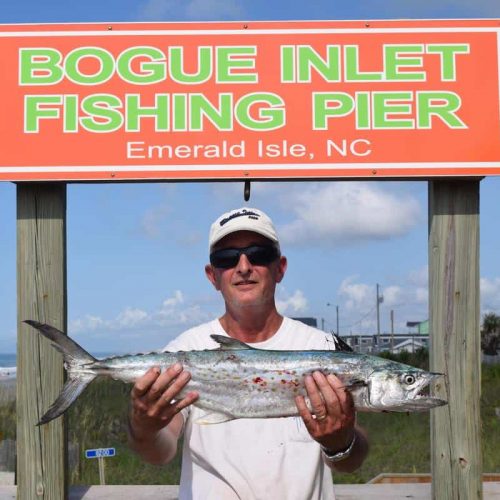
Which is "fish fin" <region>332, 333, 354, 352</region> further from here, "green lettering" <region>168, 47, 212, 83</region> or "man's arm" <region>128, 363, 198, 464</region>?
"green lettering" <region>168, 47, 212, 83</region>

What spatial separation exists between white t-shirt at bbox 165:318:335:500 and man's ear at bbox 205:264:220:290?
64 centimetres

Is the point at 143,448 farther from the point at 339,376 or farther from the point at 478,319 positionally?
the point at 478,319

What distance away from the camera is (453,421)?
Result: 4.44 m

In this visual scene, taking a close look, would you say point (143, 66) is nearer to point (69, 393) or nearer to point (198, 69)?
point (198, 69)

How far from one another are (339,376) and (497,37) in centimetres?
241

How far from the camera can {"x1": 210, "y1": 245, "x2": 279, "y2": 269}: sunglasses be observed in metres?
3.87

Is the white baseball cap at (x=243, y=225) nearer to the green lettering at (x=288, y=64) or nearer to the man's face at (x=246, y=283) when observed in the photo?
the man's face at (x=246, y=283)

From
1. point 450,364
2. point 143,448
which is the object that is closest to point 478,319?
point 450,364

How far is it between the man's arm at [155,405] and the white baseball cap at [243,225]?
860 millimetres

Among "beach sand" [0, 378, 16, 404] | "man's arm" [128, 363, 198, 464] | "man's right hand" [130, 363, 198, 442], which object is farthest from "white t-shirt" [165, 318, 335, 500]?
"beach sand" [0, 378, 16, 404]

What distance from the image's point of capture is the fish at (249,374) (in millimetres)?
3346

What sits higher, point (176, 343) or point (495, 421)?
point (176, 343)

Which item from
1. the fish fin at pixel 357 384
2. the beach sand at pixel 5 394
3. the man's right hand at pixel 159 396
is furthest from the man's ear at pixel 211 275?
the beach sand at pixel 5 394

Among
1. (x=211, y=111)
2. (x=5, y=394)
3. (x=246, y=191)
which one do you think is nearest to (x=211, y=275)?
(x=246, y=191)
